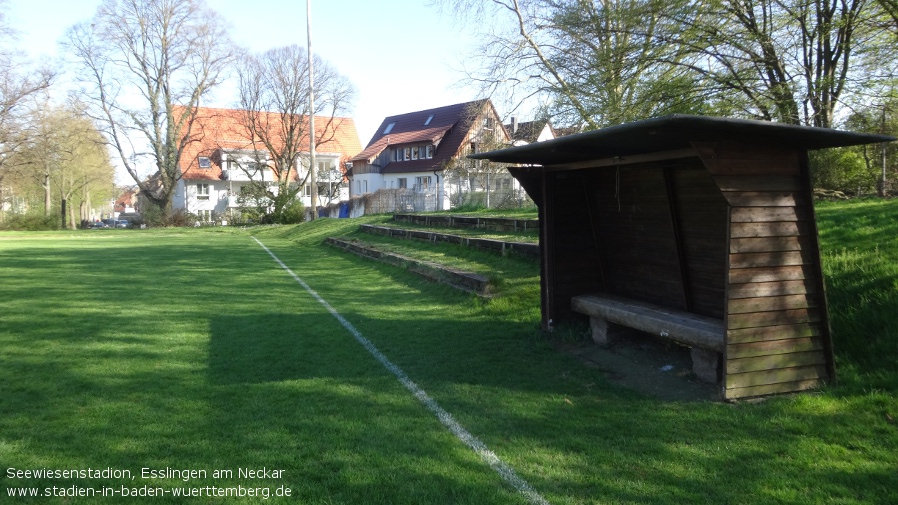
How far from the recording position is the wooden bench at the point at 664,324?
5.87 meters

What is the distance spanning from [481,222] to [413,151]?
4028cm

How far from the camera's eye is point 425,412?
556 cm

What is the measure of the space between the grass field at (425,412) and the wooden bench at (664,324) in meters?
0.62

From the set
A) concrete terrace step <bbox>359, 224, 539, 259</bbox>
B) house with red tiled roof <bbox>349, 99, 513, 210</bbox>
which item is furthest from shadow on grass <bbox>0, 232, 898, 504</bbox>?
house with red tiled roof <bbox>349, 99, 513, 210</bbox>

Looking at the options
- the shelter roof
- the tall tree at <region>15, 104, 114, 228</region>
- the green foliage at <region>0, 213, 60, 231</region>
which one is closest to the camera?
the shelter roof

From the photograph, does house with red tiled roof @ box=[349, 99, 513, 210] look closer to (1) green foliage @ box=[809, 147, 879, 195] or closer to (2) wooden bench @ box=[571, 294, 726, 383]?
(1) green foliage @ box=[809, 147, 879, 195]

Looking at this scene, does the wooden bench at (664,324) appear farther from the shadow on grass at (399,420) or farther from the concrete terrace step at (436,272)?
the concrete terrace step at (436,272)

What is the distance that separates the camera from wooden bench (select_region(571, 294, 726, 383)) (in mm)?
5871

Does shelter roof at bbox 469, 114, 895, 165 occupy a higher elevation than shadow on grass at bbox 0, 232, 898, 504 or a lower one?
higher

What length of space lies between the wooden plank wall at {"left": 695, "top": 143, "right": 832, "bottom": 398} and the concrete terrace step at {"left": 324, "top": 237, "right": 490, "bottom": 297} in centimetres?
515

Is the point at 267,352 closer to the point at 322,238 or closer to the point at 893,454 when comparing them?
the point at 893,454

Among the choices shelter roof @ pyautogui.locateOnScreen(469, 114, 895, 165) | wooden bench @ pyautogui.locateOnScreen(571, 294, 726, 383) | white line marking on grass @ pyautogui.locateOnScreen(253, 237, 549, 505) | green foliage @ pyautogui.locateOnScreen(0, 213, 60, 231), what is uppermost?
green foliage @ pyautogui.locateOnScreen(0, 213, 60, 231)

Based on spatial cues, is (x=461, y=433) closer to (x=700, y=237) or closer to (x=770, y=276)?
(x=770, y=276)

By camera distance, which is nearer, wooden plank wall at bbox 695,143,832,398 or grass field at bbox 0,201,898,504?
grass field at bbox 0,201,898,504
